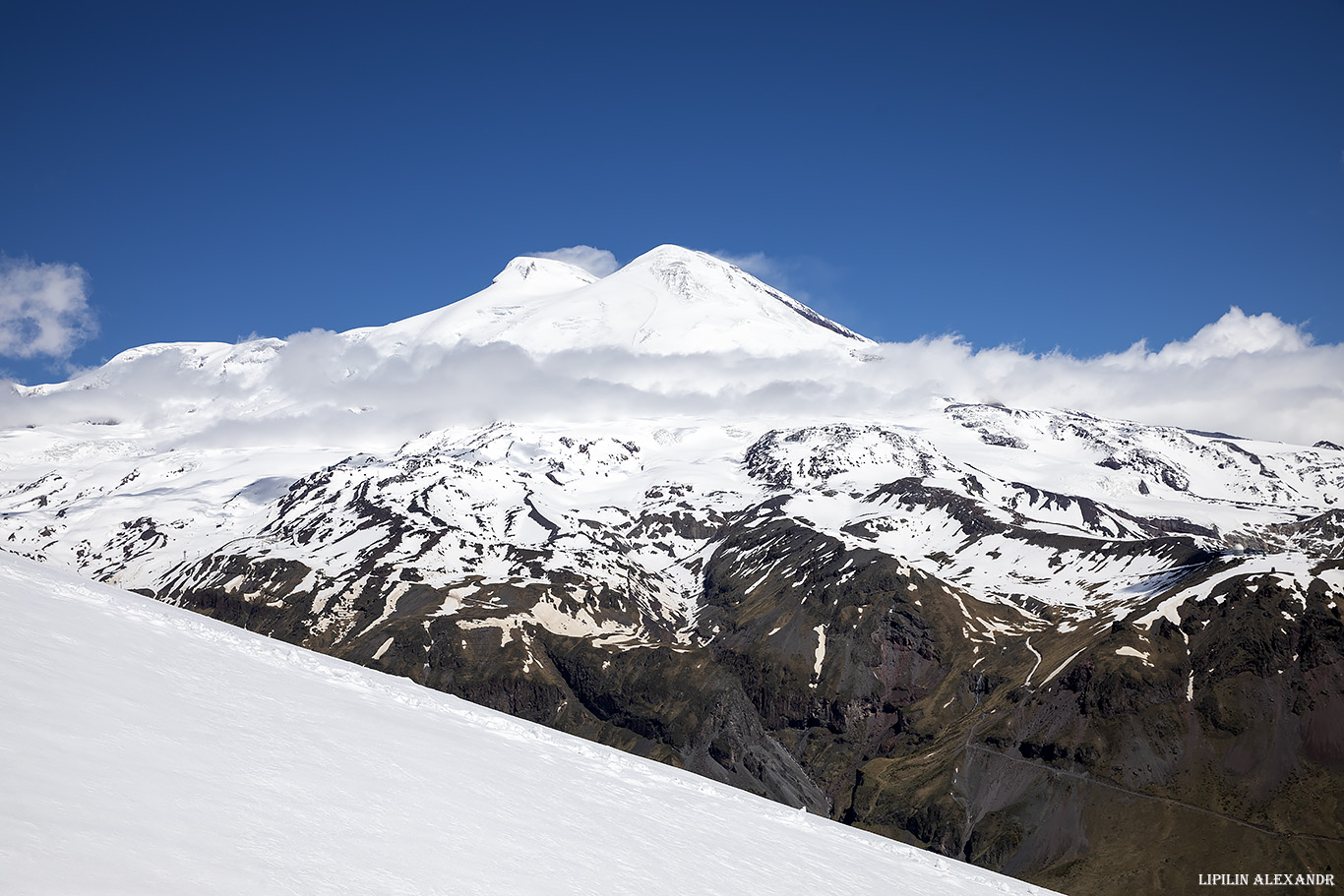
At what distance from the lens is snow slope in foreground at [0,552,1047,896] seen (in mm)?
9211

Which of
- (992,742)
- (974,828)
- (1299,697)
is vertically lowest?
(974,828)

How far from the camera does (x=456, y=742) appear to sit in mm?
17906

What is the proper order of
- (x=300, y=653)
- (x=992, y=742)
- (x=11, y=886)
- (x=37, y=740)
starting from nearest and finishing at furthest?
1. (x=11, y=886)
2. (x=37, y=740)
3. (x=300, y=653)
4. (x=992, y=742)

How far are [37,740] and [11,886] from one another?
3865mm

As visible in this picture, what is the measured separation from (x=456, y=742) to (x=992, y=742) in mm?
190562

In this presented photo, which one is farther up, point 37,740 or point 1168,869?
point 37,740

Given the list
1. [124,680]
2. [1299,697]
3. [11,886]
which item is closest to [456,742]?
[124,680]

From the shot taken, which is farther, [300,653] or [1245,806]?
[1245,806]

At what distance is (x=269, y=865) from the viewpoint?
31.2 ft

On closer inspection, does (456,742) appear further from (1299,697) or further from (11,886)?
(1299,697)

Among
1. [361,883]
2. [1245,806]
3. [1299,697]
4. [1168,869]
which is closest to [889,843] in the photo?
[361,883]

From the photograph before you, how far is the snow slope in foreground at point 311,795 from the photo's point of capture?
363 inches

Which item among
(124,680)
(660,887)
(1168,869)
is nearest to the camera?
(660,887)

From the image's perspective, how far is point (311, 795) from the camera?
1197 centimetres
